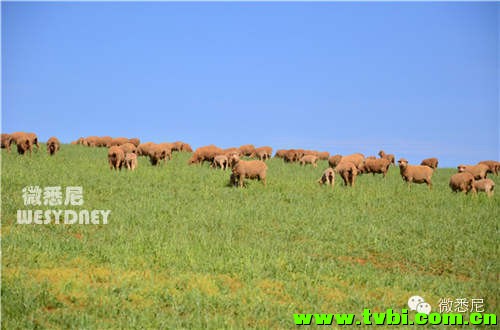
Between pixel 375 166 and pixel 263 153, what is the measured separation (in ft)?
59.0

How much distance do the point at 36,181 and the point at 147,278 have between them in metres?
13.6

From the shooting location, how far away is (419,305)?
1108 cm

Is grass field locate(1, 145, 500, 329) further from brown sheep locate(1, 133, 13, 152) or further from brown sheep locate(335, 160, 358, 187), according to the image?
brown sheep locate(1, 133, 13, 152)

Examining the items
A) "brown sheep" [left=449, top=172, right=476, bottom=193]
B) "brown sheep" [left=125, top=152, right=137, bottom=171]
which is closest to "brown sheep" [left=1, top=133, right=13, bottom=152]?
"brown sheep" [left=125, top=152, right=137, bottom=171]

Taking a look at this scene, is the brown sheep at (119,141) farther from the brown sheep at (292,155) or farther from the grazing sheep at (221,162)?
the grazing sheep at (221,162)

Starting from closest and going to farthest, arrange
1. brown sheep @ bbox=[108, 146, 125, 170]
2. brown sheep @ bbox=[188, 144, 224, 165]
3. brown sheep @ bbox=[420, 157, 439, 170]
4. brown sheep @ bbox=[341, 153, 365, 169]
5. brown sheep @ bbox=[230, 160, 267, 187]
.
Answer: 1. brown sheep @ bbox=[230, 160, 267, 187]
2. brown sheep @ bbox=[108, 146, 125, 170]
3. brown sheep @ bbox=[341, 153, 365, 169]
4. brown sheep @ bbox=[188, 144, 224, 165]
5. brown sheep @ bbox=[420, 157, 439, 170]

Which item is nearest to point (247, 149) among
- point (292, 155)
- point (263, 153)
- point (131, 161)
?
point (263, 153)

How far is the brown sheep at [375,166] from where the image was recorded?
36812 mm

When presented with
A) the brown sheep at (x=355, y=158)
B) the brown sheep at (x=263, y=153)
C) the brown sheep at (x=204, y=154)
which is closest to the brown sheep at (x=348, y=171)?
the brown sheep at (x=355, y=158)

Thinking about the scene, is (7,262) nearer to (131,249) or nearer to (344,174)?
(131,249)

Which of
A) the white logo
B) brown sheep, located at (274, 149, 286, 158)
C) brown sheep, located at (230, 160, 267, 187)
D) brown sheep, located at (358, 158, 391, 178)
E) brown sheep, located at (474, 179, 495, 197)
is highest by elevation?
brown sheep, located at (274, 149, 286, 158)

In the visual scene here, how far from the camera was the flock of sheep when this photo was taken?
26219mm

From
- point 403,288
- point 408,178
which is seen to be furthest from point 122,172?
point 403,288

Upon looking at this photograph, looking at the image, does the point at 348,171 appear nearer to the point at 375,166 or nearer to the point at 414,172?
the point at 414,172
